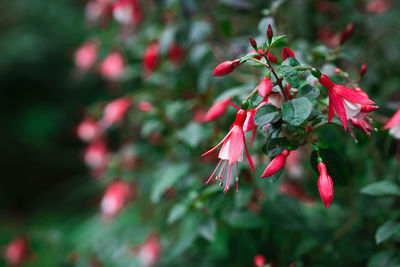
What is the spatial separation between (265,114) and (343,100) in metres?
0.11

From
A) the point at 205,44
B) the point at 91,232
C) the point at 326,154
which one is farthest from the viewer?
the point at 91,232

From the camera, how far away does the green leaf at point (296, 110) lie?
0.44 meters

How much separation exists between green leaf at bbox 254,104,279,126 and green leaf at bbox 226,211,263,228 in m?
0.35

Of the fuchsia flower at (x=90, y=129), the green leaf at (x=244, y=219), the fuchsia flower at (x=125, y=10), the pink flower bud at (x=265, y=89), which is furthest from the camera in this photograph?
the fuchsia flower at (x=90, y=129)

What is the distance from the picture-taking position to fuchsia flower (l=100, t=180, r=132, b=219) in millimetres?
1166

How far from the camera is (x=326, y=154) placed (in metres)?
0.55

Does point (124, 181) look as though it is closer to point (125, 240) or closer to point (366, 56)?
point (125, 240)

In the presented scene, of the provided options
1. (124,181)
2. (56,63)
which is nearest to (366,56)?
(124,181)

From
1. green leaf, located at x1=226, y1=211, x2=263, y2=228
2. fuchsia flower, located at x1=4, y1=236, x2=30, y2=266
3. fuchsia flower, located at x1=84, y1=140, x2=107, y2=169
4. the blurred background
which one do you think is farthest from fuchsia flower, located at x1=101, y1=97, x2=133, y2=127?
fuchsia flower, located at x1=4, y1=236, x2=30, y2=266

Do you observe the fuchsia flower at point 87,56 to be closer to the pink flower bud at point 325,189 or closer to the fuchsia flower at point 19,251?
the fuchsia flower at point 19,251

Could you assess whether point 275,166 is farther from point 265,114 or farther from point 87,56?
point 87,56

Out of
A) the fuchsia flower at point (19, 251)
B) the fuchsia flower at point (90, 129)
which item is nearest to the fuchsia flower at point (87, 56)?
the fuchsia flower at point (90, 129)

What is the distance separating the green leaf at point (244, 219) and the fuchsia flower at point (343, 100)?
1.16ft

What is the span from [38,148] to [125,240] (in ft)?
7.54
